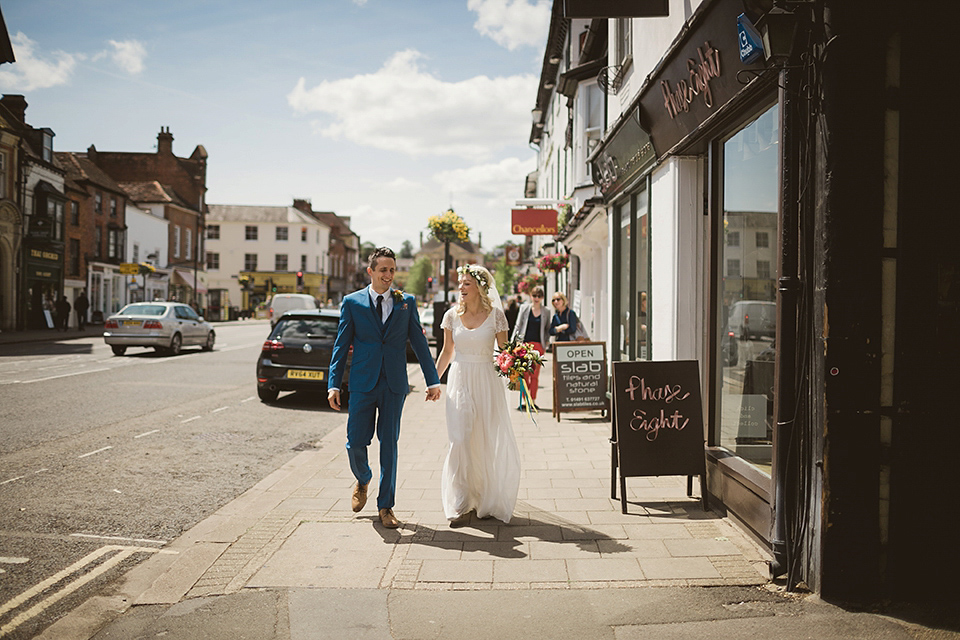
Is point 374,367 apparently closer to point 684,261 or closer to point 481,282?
point 481,282

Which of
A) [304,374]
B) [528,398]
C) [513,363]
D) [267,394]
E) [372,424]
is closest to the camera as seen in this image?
[372,424]

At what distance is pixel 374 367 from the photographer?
5.30 meters

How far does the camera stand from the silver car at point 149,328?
1998 cm

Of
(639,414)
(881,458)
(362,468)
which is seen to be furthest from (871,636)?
(362,468)

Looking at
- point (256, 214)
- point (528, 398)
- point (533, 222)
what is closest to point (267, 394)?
point (528, 398)

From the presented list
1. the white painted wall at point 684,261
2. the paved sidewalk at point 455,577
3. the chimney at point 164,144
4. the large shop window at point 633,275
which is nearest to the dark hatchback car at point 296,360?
the large shop window at point 633,275

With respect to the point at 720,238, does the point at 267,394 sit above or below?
below

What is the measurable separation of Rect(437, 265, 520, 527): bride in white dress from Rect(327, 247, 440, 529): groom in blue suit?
291 millimetres

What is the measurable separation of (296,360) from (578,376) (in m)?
4.65

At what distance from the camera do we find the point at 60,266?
119 feet

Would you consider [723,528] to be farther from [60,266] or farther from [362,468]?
[60,266]

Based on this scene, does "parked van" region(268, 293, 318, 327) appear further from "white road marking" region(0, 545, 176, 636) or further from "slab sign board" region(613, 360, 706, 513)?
"white road marking" region(0, 545, 176, 636)

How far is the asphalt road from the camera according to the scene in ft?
14.2

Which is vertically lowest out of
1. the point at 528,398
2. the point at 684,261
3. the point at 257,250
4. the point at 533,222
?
the point at 528,398
